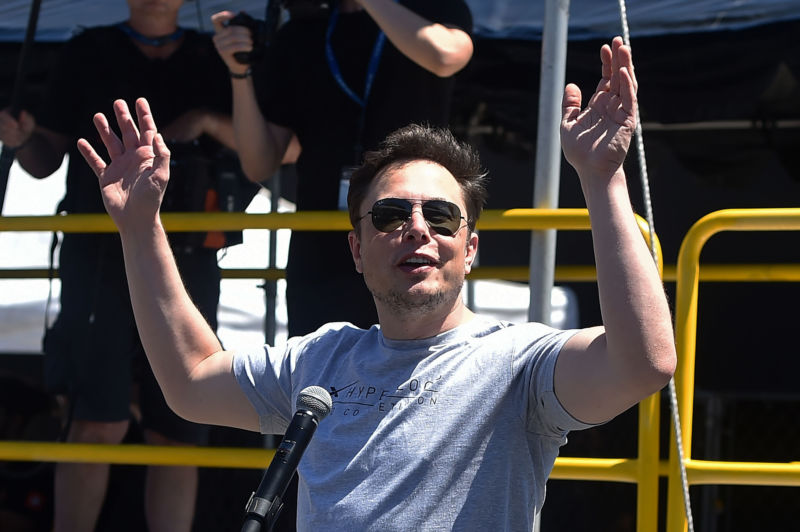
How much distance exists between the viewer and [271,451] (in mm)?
2766

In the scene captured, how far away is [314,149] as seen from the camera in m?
3.11

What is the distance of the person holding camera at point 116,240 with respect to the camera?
326cm

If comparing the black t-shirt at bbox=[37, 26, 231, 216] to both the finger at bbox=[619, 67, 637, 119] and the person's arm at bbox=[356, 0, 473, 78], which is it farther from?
the finger at bbox=[619, 67, 637, 119]

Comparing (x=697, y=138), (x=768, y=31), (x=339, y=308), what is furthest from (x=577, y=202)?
(x=339, y=308)

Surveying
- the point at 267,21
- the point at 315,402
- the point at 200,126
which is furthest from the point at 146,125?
the point at 200,126

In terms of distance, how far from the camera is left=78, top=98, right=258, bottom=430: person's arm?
215 centimetres

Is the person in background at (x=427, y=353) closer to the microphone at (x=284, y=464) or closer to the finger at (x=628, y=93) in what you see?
the finger at (x=628, y=93)

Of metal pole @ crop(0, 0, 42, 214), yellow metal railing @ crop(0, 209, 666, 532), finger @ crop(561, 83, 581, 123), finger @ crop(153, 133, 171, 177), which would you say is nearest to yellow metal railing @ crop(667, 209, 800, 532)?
yellow metal railing @ crop(0, 209, 666, 532)

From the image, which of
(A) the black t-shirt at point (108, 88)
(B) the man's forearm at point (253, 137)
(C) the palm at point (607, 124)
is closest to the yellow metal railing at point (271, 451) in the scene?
(B) the man's forearm at point (253, 137)

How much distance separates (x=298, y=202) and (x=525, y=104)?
1689mm

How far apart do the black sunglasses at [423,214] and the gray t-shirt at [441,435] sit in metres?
0.21

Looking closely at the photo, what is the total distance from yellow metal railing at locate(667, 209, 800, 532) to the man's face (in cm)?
72

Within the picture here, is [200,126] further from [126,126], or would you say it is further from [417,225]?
[417,225]

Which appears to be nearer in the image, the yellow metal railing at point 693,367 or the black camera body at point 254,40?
Answer: the yellow metal railing at point 693,367
